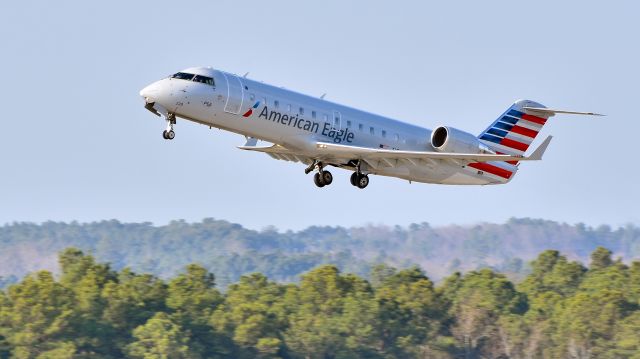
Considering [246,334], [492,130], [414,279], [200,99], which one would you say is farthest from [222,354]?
[200,99]

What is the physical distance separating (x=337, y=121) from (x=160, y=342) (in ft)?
114

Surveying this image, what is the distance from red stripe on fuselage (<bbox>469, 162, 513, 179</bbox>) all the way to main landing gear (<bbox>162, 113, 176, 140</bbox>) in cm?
1237

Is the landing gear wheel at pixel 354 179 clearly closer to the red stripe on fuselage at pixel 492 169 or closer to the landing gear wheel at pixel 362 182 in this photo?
the landing gear wheel at pixel 362 182

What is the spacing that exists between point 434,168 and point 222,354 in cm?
3648

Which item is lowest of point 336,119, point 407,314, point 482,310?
point 336,119

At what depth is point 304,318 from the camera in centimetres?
8512

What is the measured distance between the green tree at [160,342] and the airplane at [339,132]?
31161 millimetres

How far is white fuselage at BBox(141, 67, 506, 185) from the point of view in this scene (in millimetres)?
39781

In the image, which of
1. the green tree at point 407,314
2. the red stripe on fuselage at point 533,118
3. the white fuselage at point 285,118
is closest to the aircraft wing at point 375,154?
the white fuselage at point 285,118

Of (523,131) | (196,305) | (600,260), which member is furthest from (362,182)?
(600,260)

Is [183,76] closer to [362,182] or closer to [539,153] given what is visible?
[362,182]

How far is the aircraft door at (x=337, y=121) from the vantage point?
4266 cm

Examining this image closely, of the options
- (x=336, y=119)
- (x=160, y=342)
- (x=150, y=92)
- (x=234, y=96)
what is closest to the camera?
(x=150, y=92)

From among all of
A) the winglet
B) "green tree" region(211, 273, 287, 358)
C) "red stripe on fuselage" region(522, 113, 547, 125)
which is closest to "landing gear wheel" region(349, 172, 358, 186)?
the winglet
